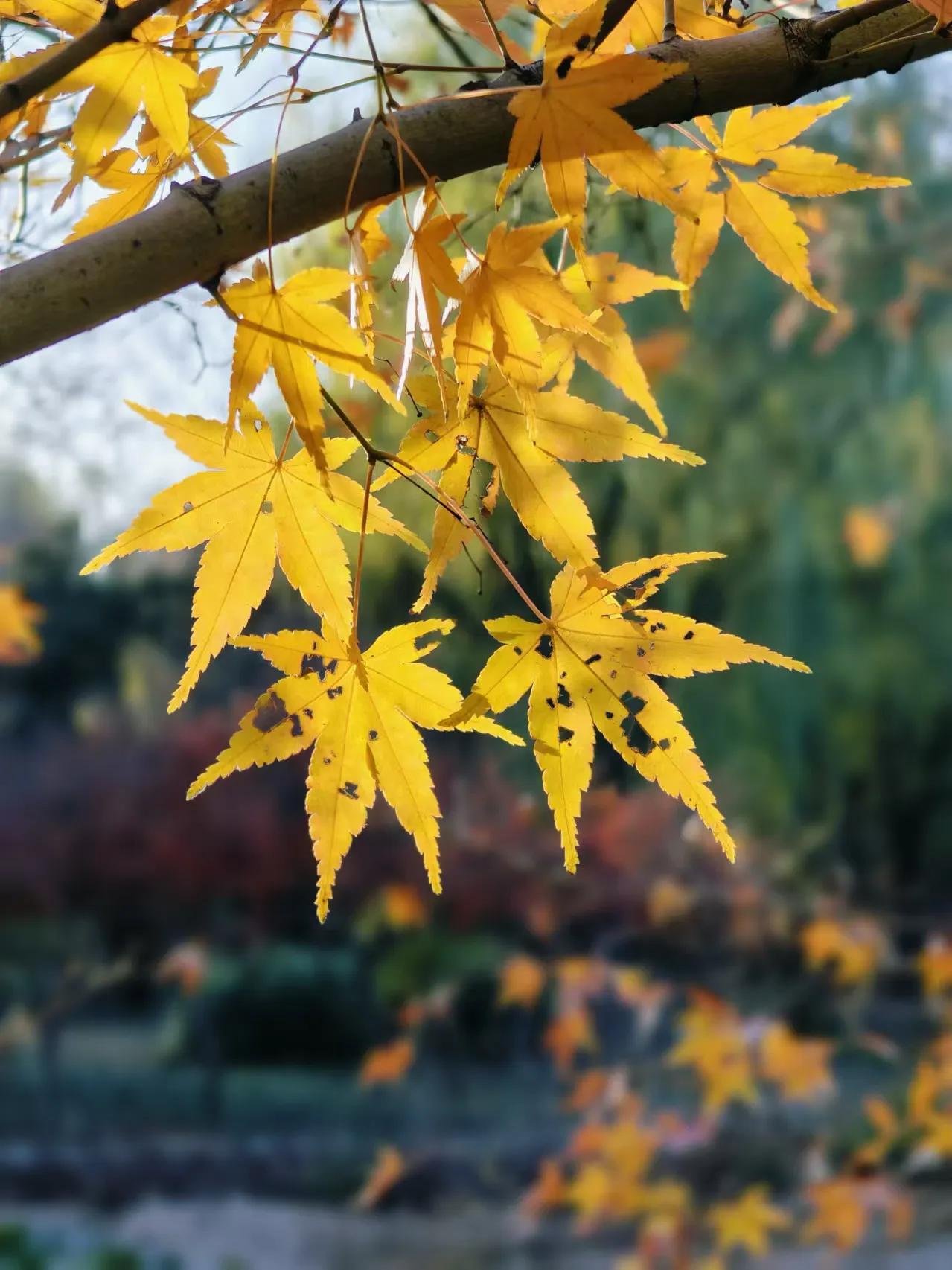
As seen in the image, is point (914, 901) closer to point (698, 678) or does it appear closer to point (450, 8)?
point (698, 678)

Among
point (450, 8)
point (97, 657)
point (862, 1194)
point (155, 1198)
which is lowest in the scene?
point (862, 1194)

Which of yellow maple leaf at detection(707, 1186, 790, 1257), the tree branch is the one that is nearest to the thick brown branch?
the tree branch

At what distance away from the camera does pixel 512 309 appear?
0.28m

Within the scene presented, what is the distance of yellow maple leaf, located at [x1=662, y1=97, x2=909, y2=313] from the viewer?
1.04 feet

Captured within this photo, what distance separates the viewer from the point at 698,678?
5.89 feet

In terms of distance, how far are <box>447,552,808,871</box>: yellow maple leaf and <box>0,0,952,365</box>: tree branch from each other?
4.3 inches

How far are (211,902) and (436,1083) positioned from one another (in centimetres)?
49

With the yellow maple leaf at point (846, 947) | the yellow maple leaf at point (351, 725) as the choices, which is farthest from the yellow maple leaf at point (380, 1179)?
the yellow maple leaf at point (351, 725)

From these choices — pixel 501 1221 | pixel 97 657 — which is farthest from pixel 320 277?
pixel 501 1221

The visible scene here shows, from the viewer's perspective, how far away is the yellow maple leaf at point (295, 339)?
0.81 feet

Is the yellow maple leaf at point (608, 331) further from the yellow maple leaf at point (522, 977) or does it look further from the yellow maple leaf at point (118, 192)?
the yellow maple leaf at point (522, 977)

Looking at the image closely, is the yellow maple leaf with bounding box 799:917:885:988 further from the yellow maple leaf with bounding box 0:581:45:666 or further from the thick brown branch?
the thick brown branch

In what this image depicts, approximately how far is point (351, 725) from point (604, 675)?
0.07m

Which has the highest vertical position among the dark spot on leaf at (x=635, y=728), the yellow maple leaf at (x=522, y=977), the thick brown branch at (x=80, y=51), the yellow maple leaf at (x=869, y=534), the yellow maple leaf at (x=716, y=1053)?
the yellow maple leaf at (x=869, y=534)
